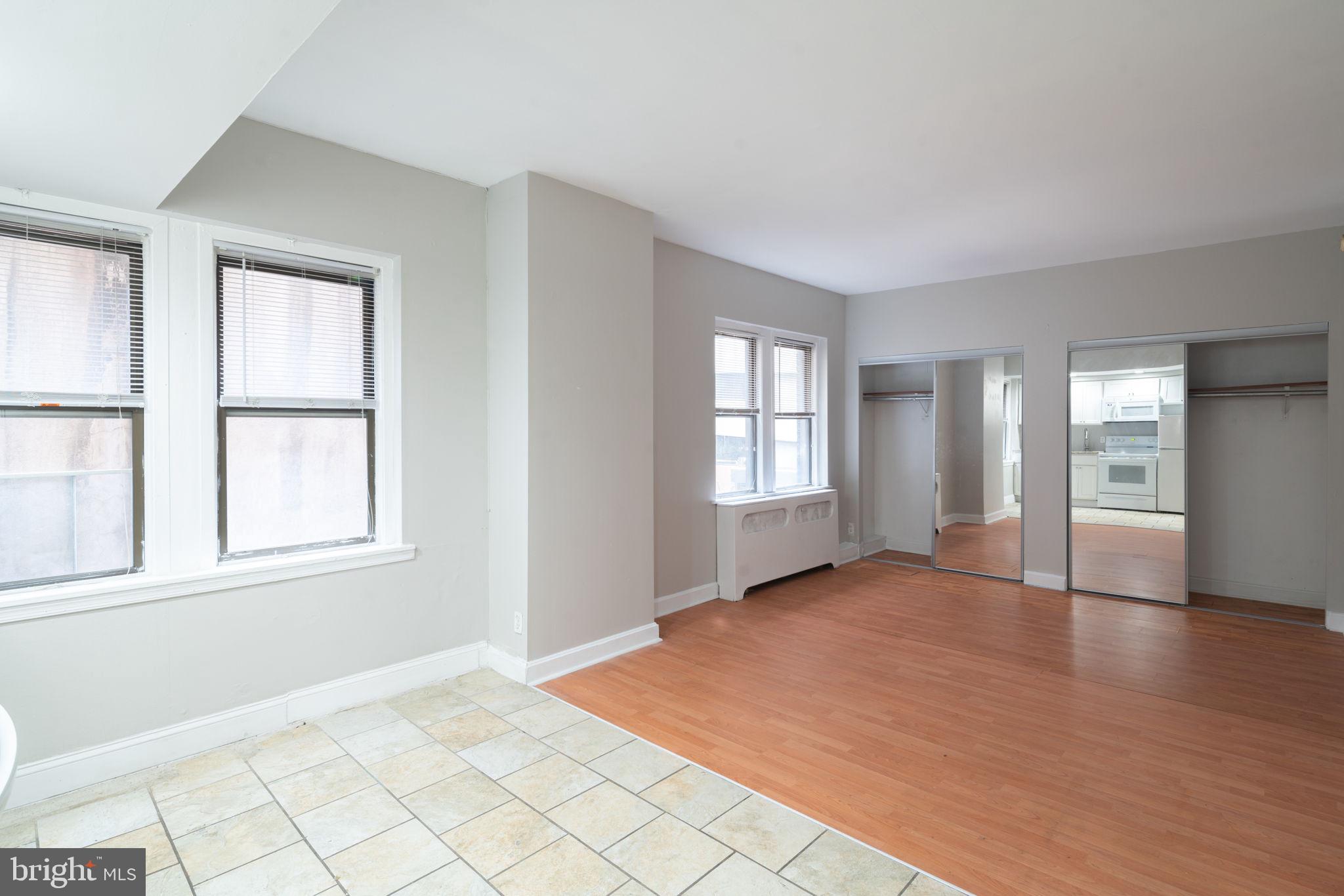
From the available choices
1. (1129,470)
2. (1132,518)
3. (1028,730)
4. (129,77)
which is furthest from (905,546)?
(129,77)

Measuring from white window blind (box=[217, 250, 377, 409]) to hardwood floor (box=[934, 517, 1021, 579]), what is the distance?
5.44 meters

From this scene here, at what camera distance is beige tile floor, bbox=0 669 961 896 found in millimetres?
2031

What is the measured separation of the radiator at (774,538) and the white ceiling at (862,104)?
2.36m

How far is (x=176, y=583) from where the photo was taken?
2.77 metres

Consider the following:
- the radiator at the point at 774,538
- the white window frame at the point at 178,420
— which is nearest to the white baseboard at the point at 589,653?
the radiator at the point at 774,538

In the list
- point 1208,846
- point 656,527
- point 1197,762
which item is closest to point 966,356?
point 656,527

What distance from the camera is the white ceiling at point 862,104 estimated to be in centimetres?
226

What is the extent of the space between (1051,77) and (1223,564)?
4.74m

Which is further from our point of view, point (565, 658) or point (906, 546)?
point (906, 546)

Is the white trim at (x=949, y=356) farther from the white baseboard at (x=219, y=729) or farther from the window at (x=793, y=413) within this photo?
the white baseboard at (x=219, y=729)

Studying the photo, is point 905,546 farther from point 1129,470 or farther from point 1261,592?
point 1261,592

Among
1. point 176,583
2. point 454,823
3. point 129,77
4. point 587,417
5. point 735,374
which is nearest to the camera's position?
point 129,77

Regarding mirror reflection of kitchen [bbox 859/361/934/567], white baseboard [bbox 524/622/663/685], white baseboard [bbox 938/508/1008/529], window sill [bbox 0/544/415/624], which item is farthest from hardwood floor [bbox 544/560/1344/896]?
mirror reflection of kitchen [bbox 859/361/934/567]

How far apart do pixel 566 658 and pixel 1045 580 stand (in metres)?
4.41
